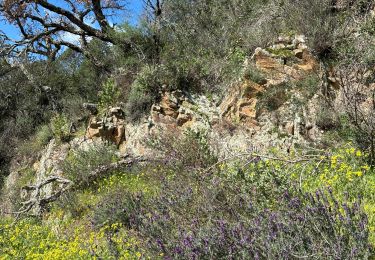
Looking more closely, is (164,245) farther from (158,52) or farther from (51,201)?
(158,52)

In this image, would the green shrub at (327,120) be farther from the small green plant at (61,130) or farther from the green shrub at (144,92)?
the small green plant at (61,130)

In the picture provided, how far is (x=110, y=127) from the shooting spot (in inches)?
388

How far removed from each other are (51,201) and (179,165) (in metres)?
3.61

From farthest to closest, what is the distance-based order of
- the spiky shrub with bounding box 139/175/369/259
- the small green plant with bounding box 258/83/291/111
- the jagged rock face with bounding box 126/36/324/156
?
the small green plant with bounding box 258/83/291/111
the jagged rock face with bounding box 126/36/324/156
the spiky shrub with bounding box 139/175/369/259

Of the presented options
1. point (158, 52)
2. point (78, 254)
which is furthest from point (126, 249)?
point (158, 52)

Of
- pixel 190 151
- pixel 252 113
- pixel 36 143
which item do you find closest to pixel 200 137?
pixel 190 151

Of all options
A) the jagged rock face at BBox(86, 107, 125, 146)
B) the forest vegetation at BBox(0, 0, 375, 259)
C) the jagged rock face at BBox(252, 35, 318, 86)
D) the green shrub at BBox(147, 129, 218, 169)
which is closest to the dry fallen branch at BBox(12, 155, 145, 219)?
the forest vegetation at BBox(0, 0, 375, 259)

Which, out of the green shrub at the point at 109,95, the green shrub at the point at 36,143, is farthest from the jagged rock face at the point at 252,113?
the green shrub at the point at 36,143

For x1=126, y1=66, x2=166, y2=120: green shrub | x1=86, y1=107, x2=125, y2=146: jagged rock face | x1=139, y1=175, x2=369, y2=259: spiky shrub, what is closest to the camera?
x1=139, y1=175, x2=369, y2=259: spiky shrub

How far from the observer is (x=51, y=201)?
8.69 m

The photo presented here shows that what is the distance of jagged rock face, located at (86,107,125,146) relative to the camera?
32.3 ft

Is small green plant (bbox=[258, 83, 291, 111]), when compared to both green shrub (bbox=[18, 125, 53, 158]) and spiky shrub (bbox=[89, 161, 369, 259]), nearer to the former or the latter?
spiky shrub (bbox=[89, 161, 369, 259])

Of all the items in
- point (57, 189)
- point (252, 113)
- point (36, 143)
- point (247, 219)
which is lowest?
point (57, 189)

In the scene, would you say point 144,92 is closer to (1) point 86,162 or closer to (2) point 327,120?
(1) point 86,162
